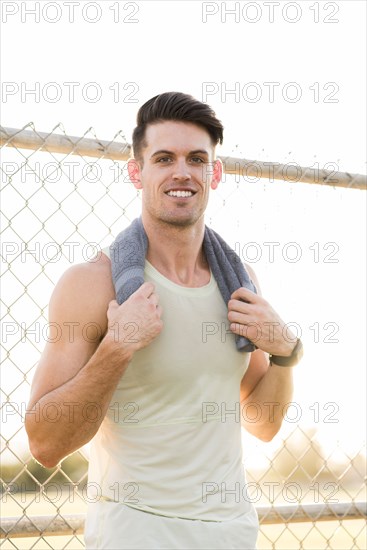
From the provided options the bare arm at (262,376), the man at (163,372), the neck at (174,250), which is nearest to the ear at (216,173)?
the man at (163,372)

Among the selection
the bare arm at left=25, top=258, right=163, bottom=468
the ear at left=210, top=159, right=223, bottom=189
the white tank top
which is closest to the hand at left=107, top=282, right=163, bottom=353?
the bare arm at left=25, top=258, right=163, bottom=468

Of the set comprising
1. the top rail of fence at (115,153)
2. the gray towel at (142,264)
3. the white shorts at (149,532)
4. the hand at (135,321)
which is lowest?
the white shorts at (149,532)

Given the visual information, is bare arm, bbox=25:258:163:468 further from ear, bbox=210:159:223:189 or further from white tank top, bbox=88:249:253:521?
ear, bbox=210:159:223:189

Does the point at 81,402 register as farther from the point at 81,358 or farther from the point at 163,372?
the point at 163,372

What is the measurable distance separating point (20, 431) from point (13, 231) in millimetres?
740

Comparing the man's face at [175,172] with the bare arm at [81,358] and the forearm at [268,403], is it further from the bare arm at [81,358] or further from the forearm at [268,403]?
the forearm at [268,403]

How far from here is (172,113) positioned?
2561 mm

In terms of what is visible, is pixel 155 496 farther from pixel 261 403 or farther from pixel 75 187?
pixel 75 187

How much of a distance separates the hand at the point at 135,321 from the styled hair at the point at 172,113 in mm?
641

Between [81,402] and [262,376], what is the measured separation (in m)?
0.88

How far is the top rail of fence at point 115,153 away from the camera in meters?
2.57

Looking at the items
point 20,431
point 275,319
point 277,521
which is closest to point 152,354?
point 275,319

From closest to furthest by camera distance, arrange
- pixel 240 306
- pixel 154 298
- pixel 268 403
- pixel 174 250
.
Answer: pixel 154 298 < pixel 240 306 < pixel 174 250 < pixel 268 403

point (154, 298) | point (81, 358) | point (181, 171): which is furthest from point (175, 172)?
point (81, 358)
